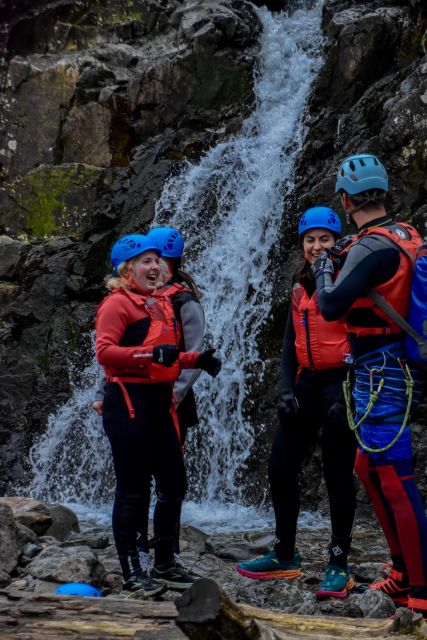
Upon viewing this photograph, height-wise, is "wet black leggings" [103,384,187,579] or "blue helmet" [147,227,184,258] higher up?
"blue helmet" [147,227,184,258]

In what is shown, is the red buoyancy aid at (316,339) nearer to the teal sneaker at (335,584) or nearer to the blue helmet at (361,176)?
the blue helmet at (361,176)

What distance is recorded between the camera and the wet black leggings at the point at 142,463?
4.45 m

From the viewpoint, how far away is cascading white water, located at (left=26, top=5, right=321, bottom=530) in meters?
9.83

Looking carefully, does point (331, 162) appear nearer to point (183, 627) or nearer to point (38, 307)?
point (38, 307)

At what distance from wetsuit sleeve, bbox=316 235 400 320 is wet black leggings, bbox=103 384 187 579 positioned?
4.31 feet

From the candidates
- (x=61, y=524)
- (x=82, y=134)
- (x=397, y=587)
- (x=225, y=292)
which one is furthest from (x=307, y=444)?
(x=82, y=134)

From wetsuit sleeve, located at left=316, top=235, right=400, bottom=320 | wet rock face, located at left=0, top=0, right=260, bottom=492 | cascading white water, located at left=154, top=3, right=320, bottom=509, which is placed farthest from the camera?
wet rock face, located at left=0, top=0, right=260, bottom=492

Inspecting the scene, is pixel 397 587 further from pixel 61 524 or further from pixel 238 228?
pixel 238 228

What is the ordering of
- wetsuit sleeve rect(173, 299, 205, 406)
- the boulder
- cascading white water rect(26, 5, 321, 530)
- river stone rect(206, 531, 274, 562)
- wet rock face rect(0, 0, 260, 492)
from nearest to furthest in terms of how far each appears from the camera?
wetsuit sleeve rect(173, 299, 205, 406) < river stone rect(206, 531, 274, 562) < cascading white water rect(26, 5, 321, 530) < wet rock face rect(0, 0, 260, 492) < the boulder

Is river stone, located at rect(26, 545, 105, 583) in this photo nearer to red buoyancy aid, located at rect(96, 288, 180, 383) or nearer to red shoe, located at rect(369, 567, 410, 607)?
red buoyancy aid, located at rect(96, 288, 180, 383)

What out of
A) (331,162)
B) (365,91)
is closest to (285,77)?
(365,91)

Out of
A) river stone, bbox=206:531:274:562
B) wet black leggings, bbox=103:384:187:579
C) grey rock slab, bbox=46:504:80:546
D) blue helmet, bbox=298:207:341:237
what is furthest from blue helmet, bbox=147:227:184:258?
grey rock slab, bbox=46:504:80:546

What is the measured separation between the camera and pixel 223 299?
11.3m

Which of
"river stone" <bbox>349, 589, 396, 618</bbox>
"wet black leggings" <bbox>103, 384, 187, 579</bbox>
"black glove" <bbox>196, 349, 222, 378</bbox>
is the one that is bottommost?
"river stone" <bbox>349, 589, 396, 618</bbox>
